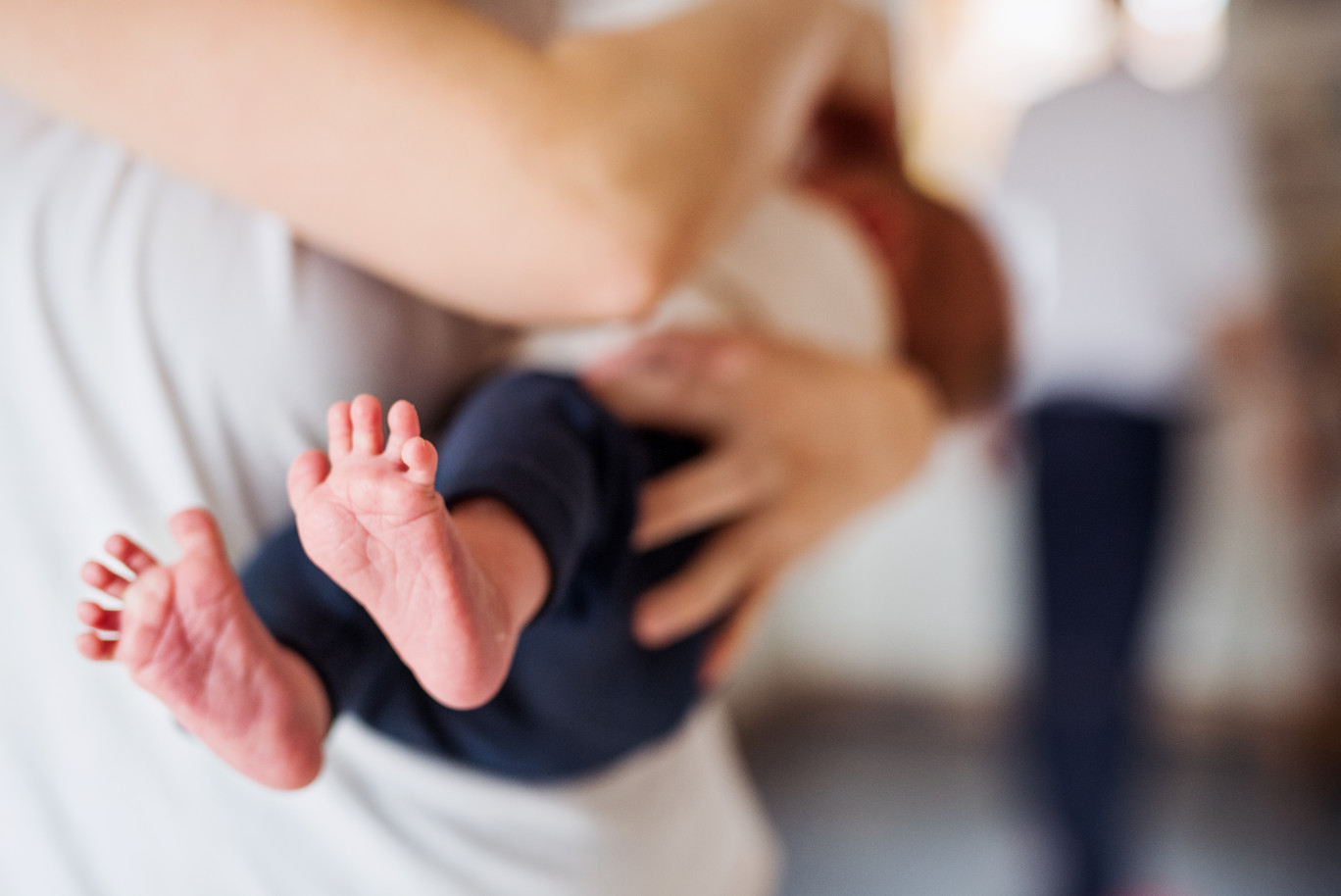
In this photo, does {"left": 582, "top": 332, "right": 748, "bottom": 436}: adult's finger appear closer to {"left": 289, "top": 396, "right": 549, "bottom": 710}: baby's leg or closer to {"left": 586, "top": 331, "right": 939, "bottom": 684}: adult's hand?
{"left": 586, "top": 331, "right": 939, "bottom": 684}: adult's hand

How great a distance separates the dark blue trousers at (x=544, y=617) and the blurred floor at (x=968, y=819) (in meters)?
1.33

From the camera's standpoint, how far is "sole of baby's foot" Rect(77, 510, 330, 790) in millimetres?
198

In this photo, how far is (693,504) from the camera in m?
0.44

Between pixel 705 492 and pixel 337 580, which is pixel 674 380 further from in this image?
pixel 337 580

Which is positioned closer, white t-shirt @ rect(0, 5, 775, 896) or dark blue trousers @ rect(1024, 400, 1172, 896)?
white t-shirt @ rect(0, 5, 775, 896)

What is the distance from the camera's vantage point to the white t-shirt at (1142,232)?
1.53 m

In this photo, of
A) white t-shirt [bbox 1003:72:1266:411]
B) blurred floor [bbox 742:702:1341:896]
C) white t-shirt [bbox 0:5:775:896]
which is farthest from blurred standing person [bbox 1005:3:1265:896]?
white t-shirt [bbox 0:5:775:896]

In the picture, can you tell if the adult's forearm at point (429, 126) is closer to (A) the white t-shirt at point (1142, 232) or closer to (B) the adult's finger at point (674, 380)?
(B) the adult's finger at point (674, 380)

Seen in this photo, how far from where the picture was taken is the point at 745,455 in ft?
1.60

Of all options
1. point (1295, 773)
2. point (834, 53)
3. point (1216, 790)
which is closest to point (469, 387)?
point (834, 53)

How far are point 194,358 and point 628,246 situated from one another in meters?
0.13

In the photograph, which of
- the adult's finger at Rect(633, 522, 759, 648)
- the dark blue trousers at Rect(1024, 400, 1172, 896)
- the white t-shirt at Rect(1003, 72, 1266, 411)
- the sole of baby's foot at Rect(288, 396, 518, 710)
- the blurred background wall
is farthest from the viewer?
the blurred background wall

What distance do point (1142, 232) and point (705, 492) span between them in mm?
1376

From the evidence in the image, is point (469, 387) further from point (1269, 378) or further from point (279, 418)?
point (1269, 378)
